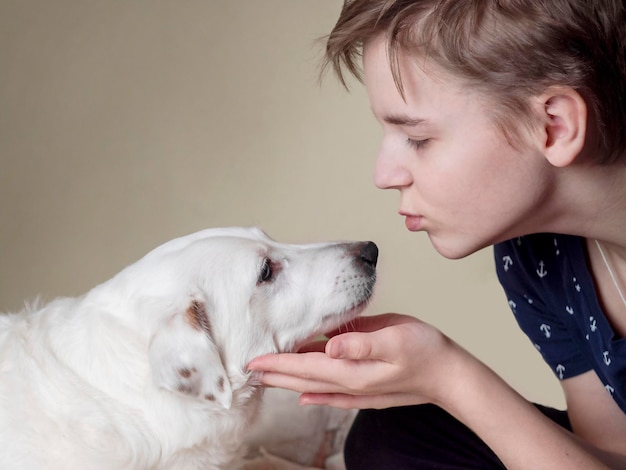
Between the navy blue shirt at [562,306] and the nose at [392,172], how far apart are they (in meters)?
0.40

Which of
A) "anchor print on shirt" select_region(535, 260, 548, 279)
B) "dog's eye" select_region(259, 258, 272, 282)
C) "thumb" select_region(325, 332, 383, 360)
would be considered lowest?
"thumb" select_region(325, 332, 383, 360)

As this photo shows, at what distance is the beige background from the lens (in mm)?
2842

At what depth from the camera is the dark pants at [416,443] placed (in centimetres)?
172

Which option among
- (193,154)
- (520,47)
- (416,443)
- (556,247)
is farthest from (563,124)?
(193,154)

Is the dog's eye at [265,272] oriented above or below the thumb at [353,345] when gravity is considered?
above

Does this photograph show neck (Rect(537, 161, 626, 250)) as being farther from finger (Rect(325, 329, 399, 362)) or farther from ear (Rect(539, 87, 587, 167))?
finger (Rect(325, 329, 399, 362))

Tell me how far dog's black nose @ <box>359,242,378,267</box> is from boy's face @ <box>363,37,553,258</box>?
140 mm

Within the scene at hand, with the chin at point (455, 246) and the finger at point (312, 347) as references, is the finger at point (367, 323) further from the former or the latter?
the chin at point (455, 246)

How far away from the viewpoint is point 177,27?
290 cm

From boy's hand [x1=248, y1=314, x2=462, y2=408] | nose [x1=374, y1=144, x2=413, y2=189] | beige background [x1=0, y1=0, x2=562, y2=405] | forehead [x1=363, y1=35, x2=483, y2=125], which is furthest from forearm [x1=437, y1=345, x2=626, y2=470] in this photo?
beige background [x1=0, y1=0, x2=562, y2=405]

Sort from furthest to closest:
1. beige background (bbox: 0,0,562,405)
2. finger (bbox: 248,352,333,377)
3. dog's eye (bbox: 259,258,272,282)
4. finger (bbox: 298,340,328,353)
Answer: beige background (bbox: 0,0,562,405) < finger (bbox: 298,340,328,353) < dog's eye (bbox: 259,258,272,282) < finger (bbox: 248,352,333,377)

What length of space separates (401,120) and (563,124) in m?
0.25

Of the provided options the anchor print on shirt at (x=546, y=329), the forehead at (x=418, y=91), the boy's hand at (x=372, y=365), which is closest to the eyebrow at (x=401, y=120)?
the forehead at (x=418, y=91)

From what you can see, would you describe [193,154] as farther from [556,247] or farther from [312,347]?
[556,247]
